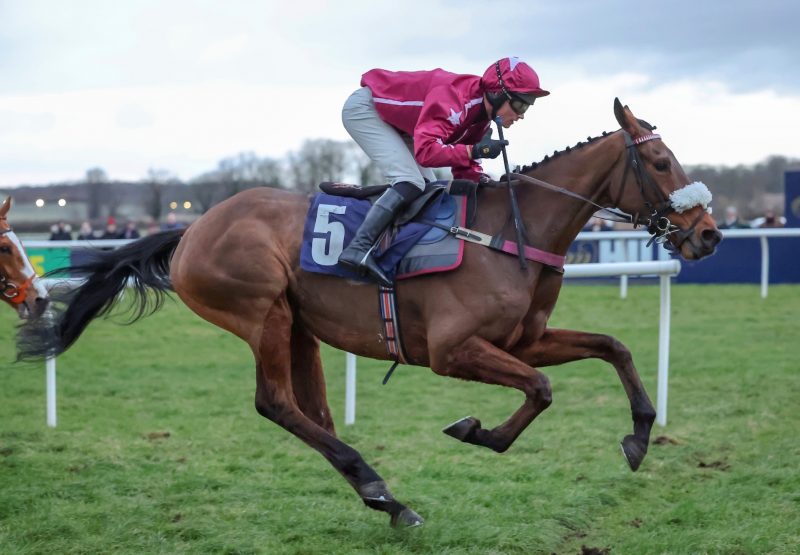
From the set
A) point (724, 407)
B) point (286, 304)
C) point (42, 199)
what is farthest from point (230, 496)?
point (42, 199)

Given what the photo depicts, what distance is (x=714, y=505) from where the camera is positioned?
180 inches

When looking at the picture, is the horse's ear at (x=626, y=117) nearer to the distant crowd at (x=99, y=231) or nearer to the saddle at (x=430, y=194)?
the saddle at (x=430, y=194)

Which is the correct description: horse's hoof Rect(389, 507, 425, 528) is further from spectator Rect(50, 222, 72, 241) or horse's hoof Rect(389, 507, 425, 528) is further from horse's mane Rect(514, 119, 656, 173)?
spectator Rect(50, 222, 72, 241)

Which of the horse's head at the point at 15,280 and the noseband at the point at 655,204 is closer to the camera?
the noseband at the point at 655,204

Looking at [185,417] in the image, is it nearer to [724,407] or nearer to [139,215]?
[724,407]

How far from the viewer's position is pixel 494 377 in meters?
4.03

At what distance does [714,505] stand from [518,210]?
1.71m

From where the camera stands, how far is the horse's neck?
13.8 feet

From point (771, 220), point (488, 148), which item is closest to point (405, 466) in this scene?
point (488, 148)

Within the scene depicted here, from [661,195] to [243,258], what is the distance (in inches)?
76.1

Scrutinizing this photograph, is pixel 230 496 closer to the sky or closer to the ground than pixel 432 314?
closer to the ground

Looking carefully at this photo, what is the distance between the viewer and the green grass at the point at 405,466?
4195 millimetres

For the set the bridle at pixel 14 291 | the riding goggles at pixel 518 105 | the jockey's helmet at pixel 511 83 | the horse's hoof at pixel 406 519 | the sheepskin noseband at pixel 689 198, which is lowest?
the horse's hoof at pixel 406 519

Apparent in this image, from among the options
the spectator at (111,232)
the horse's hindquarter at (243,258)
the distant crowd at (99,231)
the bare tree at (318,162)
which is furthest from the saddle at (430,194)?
the bare tree at (318,162)
